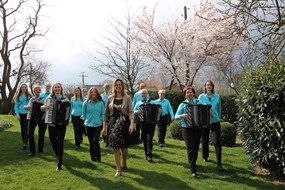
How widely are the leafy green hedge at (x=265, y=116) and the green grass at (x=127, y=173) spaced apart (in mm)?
518

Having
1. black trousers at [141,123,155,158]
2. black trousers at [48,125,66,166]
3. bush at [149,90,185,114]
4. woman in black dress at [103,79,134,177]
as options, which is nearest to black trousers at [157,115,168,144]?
black trousers at [141,123,155,158]

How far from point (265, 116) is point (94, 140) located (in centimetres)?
411

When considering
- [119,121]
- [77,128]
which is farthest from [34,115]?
[119,121]

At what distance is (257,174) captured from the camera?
24.2 ft

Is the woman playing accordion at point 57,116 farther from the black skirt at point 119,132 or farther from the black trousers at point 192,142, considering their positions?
the black trousers at point 192,142

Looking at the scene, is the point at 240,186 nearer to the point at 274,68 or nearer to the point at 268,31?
the point at 274,68

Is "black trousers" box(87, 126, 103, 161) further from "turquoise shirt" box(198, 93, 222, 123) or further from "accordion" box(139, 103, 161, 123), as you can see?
"turquoise shirt" box(198, 93, 222, 123)

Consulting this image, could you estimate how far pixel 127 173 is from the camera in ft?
23.2

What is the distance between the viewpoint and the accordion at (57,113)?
23.0 feet

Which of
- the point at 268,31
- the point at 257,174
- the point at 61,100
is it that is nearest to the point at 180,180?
the point at 257,174

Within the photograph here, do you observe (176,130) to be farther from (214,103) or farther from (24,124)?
(24,124)

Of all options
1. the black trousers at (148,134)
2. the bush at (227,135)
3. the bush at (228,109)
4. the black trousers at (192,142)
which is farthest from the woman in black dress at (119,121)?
the bush at (228,109)

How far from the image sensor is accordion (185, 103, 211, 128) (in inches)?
268

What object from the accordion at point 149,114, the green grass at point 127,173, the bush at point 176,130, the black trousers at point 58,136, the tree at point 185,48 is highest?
the tree at point 185,48
